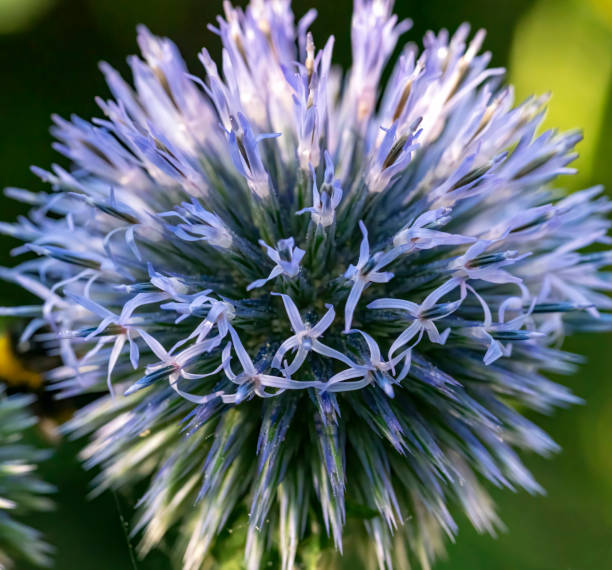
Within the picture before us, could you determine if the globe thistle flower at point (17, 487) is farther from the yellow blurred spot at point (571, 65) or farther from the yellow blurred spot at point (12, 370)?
the yellow blurred spot at point (571, 65)

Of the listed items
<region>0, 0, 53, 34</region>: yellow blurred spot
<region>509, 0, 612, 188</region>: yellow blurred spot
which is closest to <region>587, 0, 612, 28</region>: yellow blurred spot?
<region>509, 0, 612, 188</region>: yellow blurred spot

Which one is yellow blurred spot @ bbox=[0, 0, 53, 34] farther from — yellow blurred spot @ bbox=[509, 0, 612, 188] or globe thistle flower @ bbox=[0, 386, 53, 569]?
yellow blurred spot @ bbox=[509, 0, 612, 188]

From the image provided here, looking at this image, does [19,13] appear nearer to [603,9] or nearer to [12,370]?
[12,370]

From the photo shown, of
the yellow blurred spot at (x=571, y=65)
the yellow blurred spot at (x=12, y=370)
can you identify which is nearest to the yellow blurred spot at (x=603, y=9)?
the yellow blurred spot at (x=571, y=65)

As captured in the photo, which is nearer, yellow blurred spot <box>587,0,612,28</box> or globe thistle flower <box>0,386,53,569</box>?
globe thistle flower <box>0,386,53,569</box>

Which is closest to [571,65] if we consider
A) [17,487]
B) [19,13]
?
[19,13]

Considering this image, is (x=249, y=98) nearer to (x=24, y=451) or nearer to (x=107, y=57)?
(x=24, y=451)
